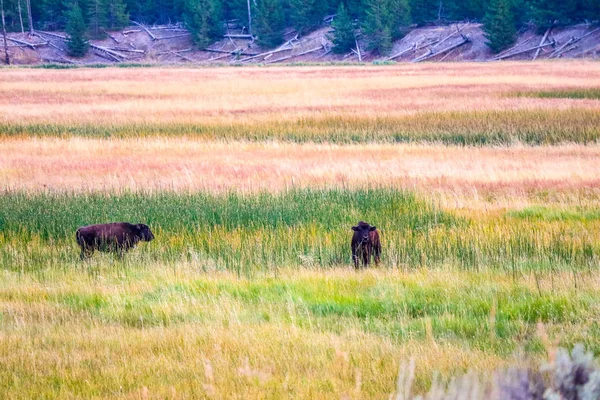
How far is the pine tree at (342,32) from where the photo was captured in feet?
272

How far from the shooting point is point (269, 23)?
91312 millimetres

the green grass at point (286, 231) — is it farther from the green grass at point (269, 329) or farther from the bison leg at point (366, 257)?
the green grass at point (269, 329)

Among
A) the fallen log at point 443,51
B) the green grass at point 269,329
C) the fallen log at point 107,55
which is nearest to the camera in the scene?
the green grass at point 269,329

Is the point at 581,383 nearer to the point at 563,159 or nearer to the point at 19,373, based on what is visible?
the point at 19,373

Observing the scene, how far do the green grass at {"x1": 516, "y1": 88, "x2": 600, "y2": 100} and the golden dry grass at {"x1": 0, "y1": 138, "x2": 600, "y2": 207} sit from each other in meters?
13.3

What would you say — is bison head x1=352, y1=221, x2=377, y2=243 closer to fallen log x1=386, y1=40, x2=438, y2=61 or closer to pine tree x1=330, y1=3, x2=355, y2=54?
fallen log x1=386, y1=40, x2=438, y2=61

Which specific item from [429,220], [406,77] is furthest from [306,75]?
[429,220]

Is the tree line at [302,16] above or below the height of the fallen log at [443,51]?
above

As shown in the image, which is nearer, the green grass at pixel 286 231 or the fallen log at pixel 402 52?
the green grass at pixel 286 231

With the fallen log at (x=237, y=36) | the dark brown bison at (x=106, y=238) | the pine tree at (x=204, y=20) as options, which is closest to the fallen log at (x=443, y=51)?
the fallen log at (x=237, y=36)

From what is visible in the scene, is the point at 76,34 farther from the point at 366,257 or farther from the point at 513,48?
the point at 366,257

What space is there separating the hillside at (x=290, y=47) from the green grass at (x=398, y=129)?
45.7 m

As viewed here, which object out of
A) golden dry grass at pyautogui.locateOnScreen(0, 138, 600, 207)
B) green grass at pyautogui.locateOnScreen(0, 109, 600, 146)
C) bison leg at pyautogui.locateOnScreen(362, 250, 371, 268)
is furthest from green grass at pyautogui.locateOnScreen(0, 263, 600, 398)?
green grass at pyautogui.locateOnScreen(0, 109, 600, 146)

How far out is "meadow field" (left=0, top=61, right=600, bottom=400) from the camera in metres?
6.02
